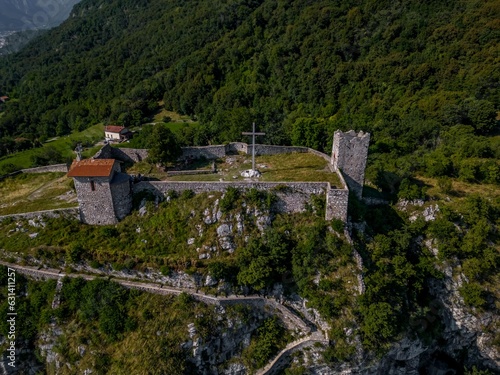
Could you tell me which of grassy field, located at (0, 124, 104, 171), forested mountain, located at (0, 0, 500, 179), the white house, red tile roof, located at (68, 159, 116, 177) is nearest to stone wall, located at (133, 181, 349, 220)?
red tile roof, located at (68, 159, 116, 177)

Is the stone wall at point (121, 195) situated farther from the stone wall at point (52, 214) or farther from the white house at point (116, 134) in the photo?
the white house at point (116, 134)

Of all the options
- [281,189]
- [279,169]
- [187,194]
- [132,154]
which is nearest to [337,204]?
[281,189]

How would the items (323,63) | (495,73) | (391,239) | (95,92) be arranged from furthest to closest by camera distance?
(95,92) → (323,63) → (495,73) → (391,239)

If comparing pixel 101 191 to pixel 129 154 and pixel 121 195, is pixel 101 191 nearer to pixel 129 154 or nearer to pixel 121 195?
pixel 121 195

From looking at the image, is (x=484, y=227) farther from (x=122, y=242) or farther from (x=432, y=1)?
(x=432, y=1)

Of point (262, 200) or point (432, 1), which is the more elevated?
point (432, 1)

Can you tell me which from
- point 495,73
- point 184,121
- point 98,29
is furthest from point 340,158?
point 98,29

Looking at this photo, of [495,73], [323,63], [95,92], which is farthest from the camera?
[95,92]
